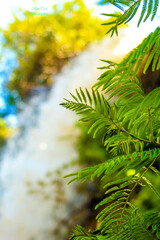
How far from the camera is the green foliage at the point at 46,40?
9.21 ft

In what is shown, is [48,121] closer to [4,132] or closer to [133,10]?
[4,132]

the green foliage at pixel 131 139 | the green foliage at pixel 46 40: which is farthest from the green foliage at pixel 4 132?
the green foliage at pixel 131 139

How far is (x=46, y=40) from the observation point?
10.1 ft

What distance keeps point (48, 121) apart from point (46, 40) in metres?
1.13

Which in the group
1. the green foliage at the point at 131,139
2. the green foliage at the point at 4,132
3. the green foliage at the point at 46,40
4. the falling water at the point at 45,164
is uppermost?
the green foliage at the point at 46,40

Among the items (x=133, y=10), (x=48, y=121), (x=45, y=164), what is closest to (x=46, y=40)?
(x=48, y=121)

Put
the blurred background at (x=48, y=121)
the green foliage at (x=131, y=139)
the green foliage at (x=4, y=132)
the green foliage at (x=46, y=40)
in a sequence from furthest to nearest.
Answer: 1. the green foliage at (x=4, y=132)
2. the green foliage at (x=46, y=40)
3. the blurred background at (x=48, y=121)
4. the green foliage at (x=131, y=139)

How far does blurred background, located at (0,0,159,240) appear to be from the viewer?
6.77 ft

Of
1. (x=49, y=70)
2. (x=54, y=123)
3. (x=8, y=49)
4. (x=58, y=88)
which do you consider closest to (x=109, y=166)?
(x=54, y=123)

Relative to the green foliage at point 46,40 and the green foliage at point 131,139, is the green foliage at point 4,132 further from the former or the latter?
the green foliage at point 131,139

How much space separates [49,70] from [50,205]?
1.71m

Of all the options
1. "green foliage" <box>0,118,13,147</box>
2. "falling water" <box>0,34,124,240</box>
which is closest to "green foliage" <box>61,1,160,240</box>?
"falling water" <box>0,34,124,240</box>

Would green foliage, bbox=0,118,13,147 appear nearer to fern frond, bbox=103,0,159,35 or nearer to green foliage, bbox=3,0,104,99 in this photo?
green foliage, bbox=3,0,104,99

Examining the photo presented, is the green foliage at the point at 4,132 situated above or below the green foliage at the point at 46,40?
below
